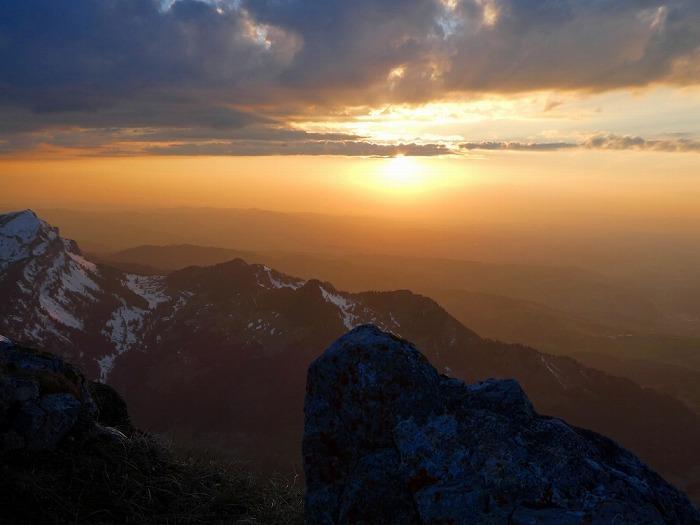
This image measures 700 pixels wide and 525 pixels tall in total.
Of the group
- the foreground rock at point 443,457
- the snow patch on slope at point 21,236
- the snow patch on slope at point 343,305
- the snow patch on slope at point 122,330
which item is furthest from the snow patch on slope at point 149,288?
the foreground rock at point 443,457

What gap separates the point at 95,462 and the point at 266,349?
418 ft

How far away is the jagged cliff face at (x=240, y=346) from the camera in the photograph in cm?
11611

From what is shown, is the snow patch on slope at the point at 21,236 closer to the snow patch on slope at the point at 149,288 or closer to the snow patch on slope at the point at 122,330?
the snow patch on slope at the point at 149,288

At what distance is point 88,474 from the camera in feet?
33.1

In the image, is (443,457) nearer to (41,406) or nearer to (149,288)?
(41,406)

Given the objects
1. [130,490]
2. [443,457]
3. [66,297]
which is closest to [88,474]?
[130,490]

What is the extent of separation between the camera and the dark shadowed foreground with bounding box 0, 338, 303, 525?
9062 millimetres

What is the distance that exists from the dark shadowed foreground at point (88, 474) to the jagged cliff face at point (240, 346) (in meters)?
94.1

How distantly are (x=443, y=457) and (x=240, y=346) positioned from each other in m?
133

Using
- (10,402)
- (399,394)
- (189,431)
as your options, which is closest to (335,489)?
(399,394)

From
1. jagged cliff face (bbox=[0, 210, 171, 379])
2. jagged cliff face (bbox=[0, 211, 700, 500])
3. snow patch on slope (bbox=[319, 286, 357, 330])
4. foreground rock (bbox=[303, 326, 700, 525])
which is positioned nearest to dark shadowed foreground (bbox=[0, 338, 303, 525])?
foreground rock (bbox=[303, 326, 700, 525])

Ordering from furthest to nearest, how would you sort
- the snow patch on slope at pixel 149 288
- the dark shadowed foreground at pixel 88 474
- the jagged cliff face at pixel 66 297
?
the snow patch on slope at pixel 149 288 → the jagged cliff face at pixel 66 297 → the dark shadowed foreground at pixel 88 474

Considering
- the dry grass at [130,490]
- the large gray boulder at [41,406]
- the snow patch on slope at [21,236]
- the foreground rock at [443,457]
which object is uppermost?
the foreground rock at [443,457]

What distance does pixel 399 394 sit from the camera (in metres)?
8.63
